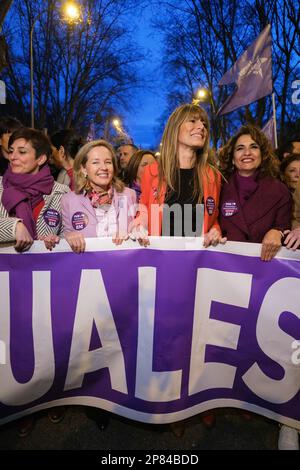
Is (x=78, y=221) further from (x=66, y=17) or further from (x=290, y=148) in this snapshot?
(x=66, y=17)

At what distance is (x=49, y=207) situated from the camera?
251 cm

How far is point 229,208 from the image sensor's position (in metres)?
2.62

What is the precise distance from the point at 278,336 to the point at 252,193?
1.06 metres

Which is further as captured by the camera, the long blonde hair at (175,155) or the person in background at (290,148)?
the person in background at (290,148)

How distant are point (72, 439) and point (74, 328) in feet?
2.39

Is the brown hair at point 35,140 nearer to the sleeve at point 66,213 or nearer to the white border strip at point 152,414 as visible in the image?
the sleeve at point 66,213

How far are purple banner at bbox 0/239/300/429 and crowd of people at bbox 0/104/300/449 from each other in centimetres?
32

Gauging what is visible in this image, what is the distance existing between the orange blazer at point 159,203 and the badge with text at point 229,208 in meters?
0.06

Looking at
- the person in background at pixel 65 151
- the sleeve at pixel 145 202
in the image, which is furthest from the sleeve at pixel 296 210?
the person in background at pixel 65 151

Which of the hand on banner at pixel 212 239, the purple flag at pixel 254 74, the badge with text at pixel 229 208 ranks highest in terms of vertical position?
the purple flag at pixel 254 74

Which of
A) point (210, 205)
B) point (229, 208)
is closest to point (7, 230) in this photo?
point (210, 205)

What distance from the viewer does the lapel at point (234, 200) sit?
99.2 inches

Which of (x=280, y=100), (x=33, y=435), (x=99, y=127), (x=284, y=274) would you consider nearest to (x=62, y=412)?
(x=33, y=435)

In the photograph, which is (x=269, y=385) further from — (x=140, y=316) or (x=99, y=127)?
(x=99, y=127)
